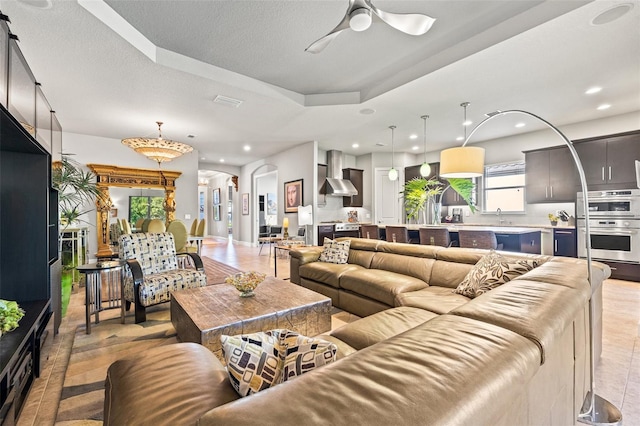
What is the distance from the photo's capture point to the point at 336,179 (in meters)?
7.77

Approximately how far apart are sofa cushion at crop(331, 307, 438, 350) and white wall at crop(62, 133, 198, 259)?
6778 millimetres

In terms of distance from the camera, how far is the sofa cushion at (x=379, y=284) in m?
2.74

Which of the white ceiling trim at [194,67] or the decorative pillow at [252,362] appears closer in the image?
the decorative pillow at [252,362]

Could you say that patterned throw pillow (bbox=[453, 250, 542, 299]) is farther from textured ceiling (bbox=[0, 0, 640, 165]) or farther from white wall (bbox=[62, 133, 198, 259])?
white wall (bbox=[62, 133, 198, 259])

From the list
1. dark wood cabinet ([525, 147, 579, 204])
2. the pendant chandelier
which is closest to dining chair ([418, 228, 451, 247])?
dark wood cabinet ([525, 147, 579, 204])

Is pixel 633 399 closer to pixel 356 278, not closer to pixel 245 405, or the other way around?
pixel 356 278

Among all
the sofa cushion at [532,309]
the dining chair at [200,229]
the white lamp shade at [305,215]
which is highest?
the white lamp shade at [305,215]

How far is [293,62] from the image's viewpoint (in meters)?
3.60

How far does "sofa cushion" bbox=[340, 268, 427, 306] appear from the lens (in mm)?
2740

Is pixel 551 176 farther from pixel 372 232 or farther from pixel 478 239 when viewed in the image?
pixel 372 232

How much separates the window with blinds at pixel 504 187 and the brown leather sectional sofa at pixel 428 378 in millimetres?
5718

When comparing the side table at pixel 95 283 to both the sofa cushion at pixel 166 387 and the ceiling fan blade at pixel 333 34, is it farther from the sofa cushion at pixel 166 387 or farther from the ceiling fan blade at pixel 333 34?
the ceiling fan blade at pixel 333 34

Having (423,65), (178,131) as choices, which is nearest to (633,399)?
(423,65)

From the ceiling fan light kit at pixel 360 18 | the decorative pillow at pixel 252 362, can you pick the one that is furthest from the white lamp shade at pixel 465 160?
the decorative pillow at pixel 252 362
